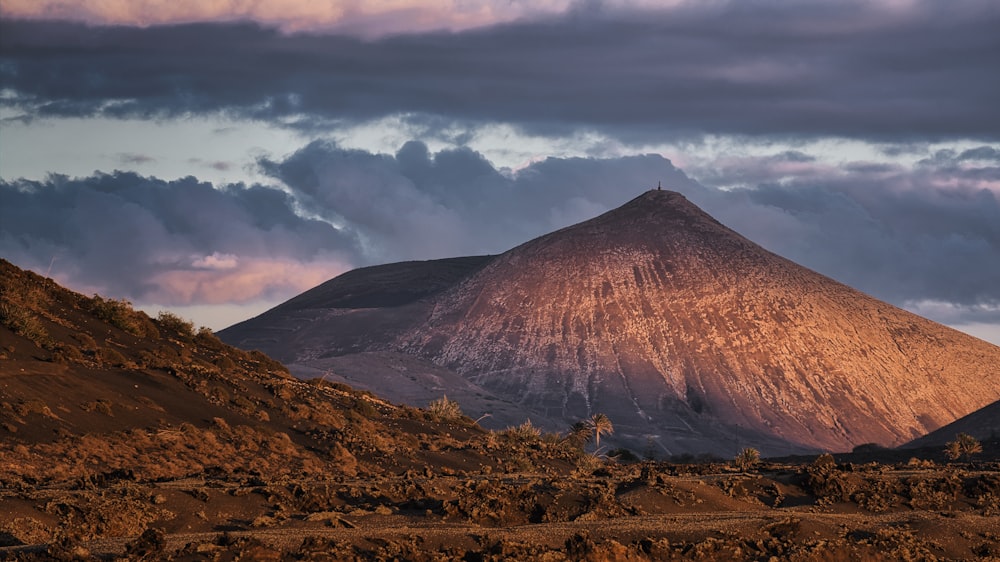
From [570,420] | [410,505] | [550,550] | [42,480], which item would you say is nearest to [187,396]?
[42,480]

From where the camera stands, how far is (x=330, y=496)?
28.5 metres

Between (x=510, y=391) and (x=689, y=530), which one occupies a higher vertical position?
(x=510, y=391)

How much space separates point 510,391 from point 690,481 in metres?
165

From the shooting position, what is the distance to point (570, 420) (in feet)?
592

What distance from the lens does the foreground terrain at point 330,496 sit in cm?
2203

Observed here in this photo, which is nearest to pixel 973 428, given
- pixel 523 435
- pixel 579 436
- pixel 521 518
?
pixel 579 436

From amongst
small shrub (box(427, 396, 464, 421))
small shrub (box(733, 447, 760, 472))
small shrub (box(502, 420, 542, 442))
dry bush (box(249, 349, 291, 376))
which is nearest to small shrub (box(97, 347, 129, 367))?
dry bush (box(249, 349, 291, 376))

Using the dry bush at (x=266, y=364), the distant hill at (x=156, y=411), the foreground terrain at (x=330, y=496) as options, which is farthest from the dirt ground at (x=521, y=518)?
the dry bush at (x=266, y=364)

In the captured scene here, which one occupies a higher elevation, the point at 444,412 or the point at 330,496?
the point at 444,412

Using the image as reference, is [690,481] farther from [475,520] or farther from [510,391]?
[510,391]

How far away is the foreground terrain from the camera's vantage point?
2203 cm

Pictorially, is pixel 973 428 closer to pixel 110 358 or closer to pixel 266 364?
pixel 266 364

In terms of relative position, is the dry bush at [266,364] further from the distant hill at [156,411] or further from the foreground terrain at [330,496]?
the foreground terrain at [330,496]

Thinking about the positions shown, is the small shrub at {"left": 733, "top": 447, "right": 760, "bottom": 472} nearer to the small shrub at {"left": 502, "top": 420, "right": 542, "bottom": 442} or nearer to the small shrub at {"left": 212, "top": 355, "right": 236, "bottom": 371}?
the small shrub at {"left": 502, "top": 420, "right": 542, "bottom": 442}
